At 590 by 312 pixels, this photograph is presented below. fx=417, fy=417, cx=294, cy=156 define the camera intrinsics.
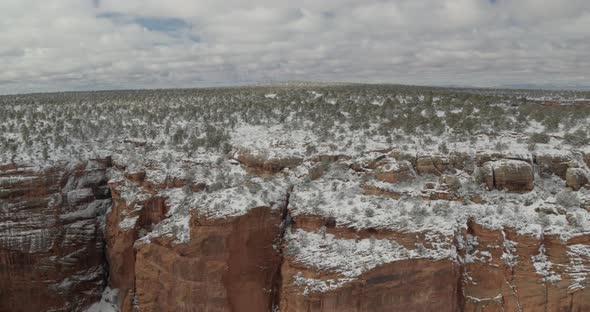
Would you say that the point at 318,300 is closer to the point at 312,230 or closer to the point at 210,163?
the point at 312,230

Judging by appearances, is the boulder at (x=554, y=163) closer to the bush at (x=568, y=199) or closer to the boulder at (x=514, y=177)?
the boulder at (x=514, y=177)

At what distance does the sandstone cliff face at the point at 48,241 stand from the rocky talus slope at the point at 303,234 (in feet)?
0.20

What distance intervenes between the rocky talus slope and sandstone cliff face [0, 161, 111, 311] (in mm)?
60

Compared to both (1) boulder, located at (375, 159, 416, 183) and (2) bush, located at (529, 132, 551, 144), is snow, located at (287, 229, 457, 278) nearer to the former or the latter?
(1) boulder, located at (375, 159, 416, 183)

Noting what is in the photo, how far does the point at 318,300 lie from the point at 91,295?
13.8 meters

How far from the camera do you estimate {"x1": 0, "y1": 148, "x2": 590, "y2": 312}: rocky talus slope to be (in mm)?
15227

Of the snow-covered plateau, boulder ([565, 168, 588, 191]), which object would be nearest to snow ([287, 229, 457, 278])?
the snow-covered plateau

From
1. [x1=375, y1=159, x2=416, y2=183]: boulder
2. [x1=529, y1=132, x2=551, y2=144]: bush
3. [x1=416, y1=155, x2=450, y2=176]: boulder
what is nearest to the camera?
[x1=375, y1=159, x2=416, y2=183]: boulder

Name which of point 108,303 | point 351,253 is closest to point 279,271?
point 351,253

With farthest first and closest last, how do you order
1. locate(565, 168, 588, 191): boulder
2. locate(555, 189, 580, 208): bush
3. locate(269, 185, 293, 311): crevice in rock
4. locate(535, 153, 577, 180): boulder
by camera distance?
locate(269, 185, 293, 311): crevice in rock
locate(535, 153, 577, 180): boulder
locate(565, 168, 588, 191): boulder
locate(555, 189, 580, 208): bush

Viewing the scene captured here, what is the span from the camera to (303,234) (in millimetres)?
17203

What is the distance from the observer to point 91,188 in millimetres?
22797

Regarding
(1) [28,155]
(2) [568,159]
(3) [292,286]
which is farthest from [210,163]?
(2) [568,159]

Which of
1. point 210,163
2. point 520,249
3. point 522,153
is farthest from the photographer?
point 210,163
